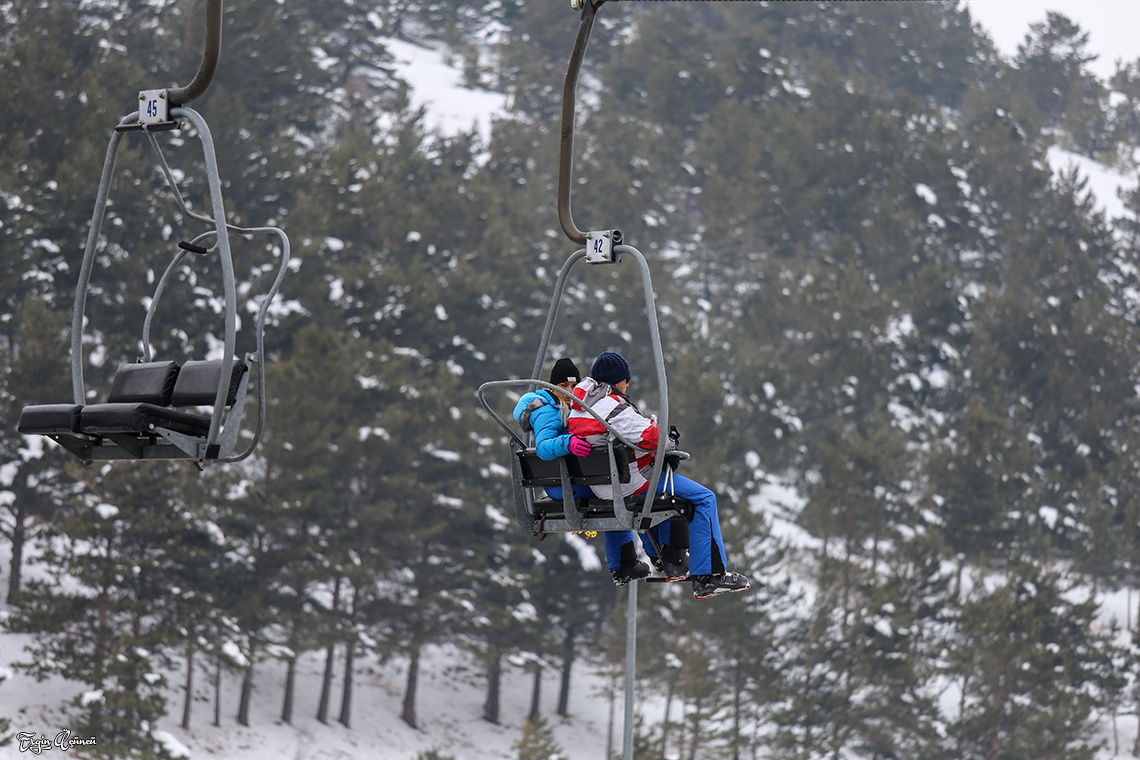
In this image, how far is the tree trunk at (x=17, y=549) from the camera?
86.3ft

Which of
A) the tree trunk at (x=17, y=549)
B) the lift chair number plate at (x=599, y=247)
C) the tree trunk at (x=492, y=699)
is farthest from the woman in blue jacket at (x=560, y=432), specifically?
the tree trunk at (x=492, y=699)

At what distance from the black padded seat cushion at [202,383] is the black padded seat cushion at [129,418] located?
0.32 feet

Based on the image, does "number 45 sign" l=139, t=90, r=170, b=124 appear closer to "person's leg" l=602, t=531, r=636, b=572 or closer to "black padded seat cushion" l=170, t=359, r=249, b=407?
"black padded seat cushion" l=170, t=359, r=249, b=407

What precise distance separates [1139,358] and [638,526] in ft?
143

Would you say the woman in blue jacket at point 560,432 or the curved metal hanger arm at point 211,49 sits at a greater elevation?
the curved metal hanger arm at point 211,49

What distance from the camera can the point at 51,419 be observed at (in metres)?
6.04

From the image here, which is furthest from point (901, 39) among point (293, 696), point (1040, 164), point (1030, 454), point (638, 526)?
point (638, 526)

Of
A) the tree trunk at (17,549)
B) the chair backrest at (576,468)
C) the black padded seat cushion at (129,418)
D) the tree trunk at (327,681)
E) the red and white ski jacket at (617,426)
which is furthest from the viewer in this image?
the tree trunk at (327,681)

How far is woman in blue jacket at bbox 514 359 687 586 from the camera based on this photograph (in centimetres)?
650

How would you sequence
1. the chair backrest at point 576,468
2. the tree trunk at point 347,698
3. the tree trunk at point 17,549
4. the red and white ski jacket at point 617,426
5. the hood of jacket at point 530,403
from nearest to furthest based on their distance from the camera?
the red and white ski jacket at point 617,426, the chair backrest at point 576,468, the hood of jacket at point 530,403, the tree trunk at point 17,549, the tree trunk at point 347,698

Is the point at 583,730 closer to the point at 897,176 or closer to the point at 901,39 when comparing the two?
the point at 897,176

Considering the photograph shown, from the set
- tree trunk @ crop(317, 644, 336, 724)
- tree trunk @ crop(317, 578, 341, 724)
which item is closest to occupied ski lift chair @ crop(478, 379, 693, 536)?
tree trunk @ crop(317, 578, 341, 724)

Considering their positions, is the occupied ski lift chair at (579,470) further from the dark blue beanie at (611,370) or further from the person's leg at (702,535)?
the dark blue beanie at (611,370)

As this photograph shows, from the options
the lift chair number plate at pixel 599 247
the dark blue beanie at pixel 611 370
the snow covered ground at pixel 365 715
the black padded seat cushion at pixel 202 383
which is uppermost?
the lift chair number plate at pixel 599 247
